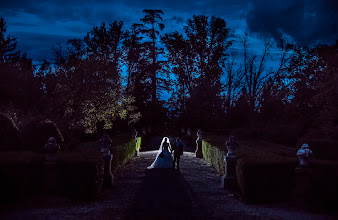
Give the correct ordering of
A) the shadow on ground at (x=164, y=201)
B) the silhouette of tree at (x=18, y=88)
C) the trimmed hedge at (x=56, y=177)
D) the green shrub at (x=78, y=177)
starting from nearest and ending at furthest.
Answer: the shadow on ground at (x=164, y=201), the trimmed hedge at (x=56, y=177), the green shrub at (x=78, y=177), the silhouette of tree at (x=18, y=88)

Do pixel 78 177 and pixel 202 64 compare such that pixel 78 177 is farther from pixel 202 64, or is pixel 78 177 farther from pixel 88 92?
pixel 202 64

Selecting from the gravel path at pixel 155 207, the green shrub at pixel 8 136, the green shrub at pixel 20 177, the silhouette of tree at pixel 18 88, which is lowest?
the gravel path at pixel 155 207

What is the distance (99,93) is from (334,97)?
17.2 m

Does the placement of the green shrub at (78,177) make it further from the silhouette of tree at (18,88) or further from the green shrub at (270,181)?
the silhouette of tree at (18,88)

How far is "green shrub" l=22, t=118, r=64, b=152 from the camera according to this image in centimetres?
1722

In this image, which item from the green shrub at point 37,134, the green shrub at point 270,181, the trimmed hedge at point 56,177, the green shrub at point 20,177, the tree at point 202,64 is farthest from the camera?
the tree at point 202,64

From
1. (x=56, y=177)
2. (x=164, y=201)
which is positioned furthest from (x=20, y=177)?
(x=164, y=201)

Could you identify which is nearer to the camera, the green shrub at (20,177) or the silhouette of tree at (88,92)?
the green shrub at (20,177)

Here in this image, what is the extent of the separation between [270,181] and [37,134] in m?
11.1

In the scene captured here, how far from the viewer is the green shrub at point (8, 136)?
1690 cm

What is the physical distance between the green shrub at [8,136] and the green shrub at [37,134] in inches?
12.1

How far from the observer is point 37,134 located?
686 inches

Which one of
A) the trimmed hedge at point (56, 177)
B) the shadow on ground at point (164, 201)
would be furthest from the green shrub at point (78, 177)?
the shadow on ground at point (164, 201)

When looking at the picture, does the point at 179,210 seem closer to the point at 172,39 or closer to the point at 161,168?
the point at 161,168
